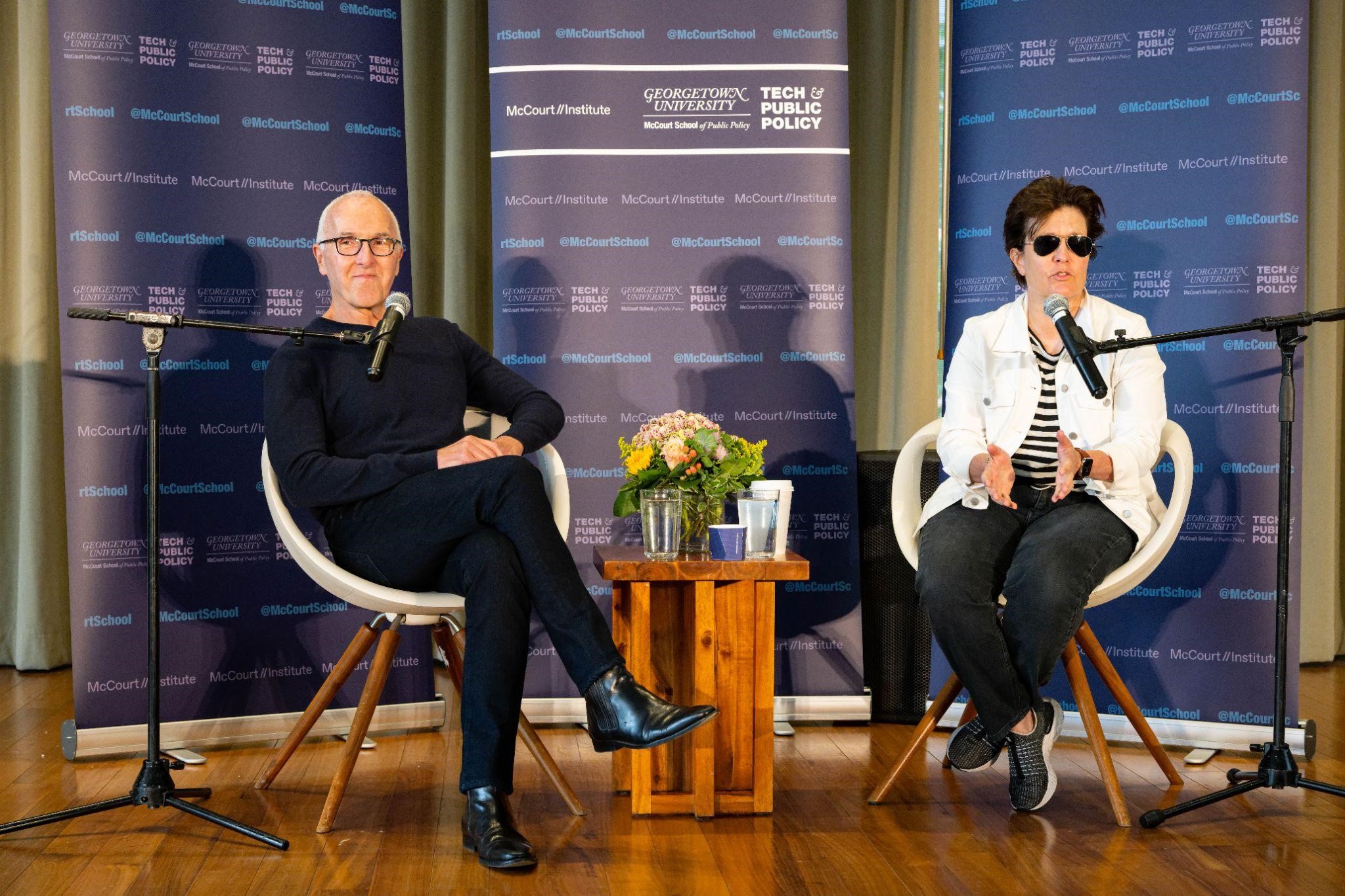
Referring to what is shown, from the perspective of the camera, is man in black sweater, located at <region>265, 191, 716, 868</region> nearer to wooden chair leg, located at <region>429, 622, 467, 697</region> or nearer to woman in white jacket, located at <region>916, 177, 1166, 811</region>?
wooden chair leg, located at <region>429, 622, 467, 697</region>

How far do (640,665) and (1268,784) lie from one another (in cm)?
140

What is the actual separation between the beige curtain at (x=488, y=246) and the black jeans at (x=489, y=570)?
1990 millimetres

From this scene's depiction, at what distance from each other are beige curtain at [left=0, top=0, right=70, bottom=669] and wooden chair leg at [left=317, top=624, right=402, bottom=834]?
2.27 m

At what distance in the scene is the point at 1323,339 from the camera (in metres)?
4.57

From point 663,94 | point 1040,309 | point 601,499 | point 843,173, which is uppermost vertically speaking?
point 663,94

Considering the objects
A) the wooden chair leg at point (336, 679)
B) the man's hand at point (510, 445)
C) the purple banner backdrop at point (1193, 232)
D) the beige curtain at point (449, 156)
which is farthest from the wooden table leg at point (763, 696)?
the beige curtain at point (449, 156)

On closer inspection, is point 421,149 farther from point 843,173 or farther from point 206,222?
point 843,173

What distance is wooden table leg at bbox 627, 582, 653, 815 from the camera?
2.76 m

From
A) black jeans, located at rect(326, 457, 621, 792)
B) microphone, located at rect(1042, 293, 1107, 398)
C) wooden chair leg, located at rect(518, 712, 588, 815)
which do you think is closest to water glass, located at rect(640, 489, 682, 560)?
black jeans, located at rect(326, 457, 621, 792)

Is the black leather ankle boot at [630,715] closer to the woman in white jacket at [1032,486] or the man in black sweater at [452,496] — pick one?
the man in black sweater at [452,496]

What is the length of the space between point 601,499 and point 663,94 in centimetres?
121

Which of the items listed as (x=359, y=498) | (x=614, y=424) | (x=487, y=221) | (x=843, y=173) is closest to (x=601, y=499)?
(x=614, y=424)

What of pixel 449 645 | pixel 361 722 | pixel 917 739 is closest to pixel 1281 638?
pixel 917 739

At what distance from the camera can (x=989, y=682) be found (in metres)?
2.72
